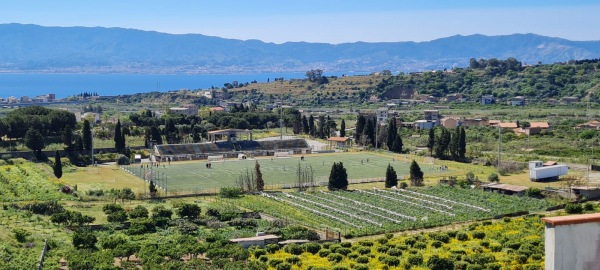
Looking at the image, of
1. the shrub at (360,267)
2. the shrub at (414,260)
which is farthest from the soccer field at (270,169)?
the shrub at (414,260)

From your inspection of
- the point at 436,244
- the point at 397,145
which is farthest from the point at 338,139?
the point at 436,244

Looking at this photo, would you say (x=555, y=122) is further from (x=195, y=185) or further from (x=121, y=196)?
(x=121, y=196)

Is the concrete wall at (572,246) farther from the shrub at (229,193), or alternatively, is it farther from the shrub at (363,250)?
the shrub at (229,193)

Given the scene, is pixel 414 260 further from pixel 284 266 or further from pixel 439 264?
pixel 284 266

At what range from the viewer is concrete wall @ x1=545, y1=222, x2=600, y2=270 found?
10406mm

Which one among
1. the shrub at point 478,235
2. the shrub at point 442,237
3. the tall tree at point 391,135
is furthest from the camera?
the tall tree at point 391,135

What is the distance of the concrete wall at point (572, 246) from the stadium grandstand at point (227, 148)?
4985 cm

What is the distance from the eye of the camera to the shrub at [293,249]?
27.2 m

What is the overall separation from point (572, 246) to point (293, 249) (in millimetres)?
17452

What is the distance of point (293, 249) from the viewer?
89.5 feet

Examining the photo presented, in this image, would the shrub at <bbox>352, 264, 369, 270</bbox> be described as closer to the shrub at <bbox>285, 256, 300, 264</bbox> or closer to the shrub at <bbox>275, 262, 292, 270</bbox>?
the shrub at <bbox>275, 262, 292, 270</bbox>

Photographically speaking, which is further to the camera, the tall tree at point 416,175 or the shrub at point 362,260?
the tall tree at point 416,175

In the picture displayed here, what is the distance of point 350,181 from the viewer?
46.3 meters

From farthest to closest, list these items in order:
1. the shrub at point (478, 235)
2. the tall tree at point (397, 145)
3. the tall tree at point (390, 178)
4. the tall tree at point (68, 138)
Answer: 1. the tall tree at point (397, 145)
2. the tall tree at point (68, 138)
3. the tall tree at point (390, 178)
4. the shrub at point (478, 235)
